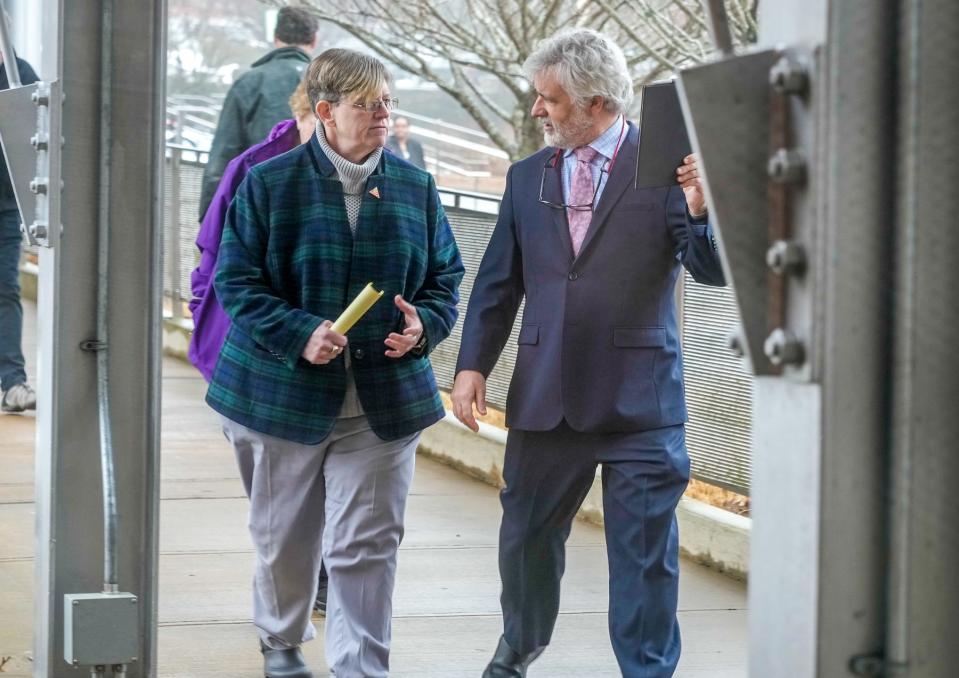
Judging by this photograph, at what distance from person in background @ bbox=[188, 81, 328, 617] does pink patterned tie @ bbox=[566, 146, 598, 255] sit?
95 cm

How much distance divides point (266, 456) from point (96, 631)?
760 millimetres

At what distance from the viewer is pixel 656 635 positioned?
4398 mm

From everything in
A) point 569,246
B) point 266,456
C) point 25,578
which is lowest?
point 25,578

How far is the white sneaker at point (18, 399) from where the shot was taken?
29.6 feet

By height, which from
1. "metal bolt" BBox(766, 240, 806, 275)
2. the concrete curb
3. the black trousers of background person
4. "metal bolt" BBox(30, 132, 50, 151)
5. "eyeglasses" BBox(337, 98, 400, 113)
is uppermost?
"eyeglasses" BBox(337, 98, 400, 113)

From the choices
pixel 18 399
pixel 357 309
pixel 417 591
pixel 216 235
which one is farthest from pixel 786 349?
pixel 18 399

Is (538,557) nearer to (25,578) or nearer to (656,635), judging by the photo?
(656,635)

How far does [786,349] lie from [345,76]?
2665mm

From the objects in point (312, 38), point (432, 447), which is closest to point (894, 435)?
point (312, 38)

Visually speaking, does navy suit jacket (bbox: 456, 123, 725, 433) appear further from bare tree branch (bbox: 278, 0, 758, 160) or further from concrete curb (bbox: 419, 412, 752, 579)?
bare tree branch (bbox: 278, 0, 758, 160)

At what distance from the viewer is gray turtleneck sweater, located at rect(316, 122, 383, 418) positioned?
446 centimetres

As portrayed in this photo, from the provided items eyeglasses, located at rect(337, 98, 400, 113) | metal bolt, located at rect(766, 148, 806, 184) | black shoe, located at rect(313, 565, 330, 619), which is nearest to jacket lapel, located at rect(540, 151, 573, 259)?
eyeglasses, located at rect(337, 98, 400, 113)

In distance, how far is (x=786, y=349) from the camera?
1.95 metres

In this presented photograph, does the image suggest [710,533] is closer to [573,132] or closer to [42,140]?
[573,132]
